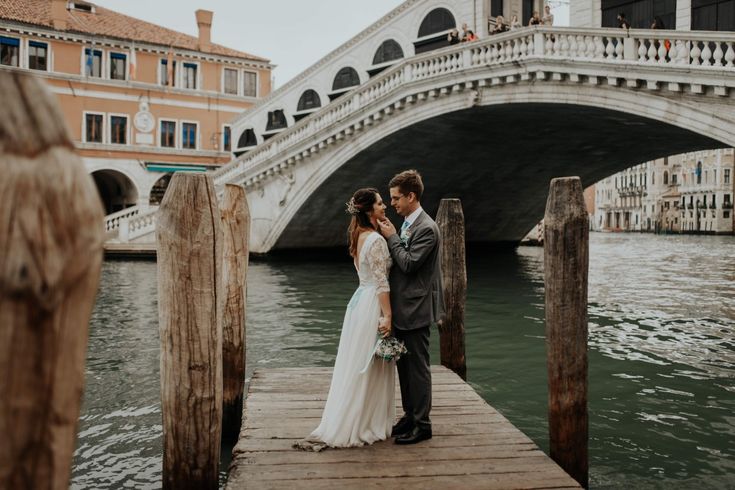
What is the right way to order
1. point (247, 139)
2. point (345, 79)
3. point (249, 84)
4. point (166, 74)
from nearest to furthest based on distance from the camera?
point (345, 79), point (247, 139), point (166, 74), point (249, 84)

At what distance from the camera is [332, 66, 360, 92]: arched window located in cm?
2041

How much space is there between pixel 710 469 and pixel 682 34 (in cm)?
833

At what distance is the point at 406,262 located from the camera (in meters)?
3.23

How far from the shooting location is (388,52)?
1936cm

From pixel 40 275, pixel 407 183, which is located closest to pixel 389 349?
pixel 407 183

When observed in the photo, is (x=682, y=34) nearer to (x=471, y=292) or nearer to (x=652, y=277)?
(x=471, y=292)

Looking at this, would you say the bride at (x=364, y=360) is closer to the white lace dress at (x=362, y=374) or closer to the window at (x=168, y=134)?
the white lace dress at (x=362, y=374)

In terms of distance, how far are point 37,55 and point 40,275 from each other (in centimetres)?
2488

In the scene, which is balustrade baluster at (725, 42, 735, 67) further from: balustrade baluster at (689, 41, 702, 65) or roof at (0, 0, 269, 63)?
roof at (0, 0, 269, 63)

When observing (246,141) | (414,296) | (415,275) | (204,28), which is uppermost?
(204,28)

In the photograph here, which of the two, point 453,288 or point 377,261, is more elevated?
point 377,261

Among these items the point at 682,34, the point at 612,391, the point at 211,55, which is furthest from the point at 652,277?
the point at 211,55

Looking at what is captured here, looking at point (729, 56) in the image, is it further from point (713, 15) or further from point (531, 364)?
point (531, 364)

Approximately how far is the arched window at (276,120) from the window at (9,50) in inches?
337
